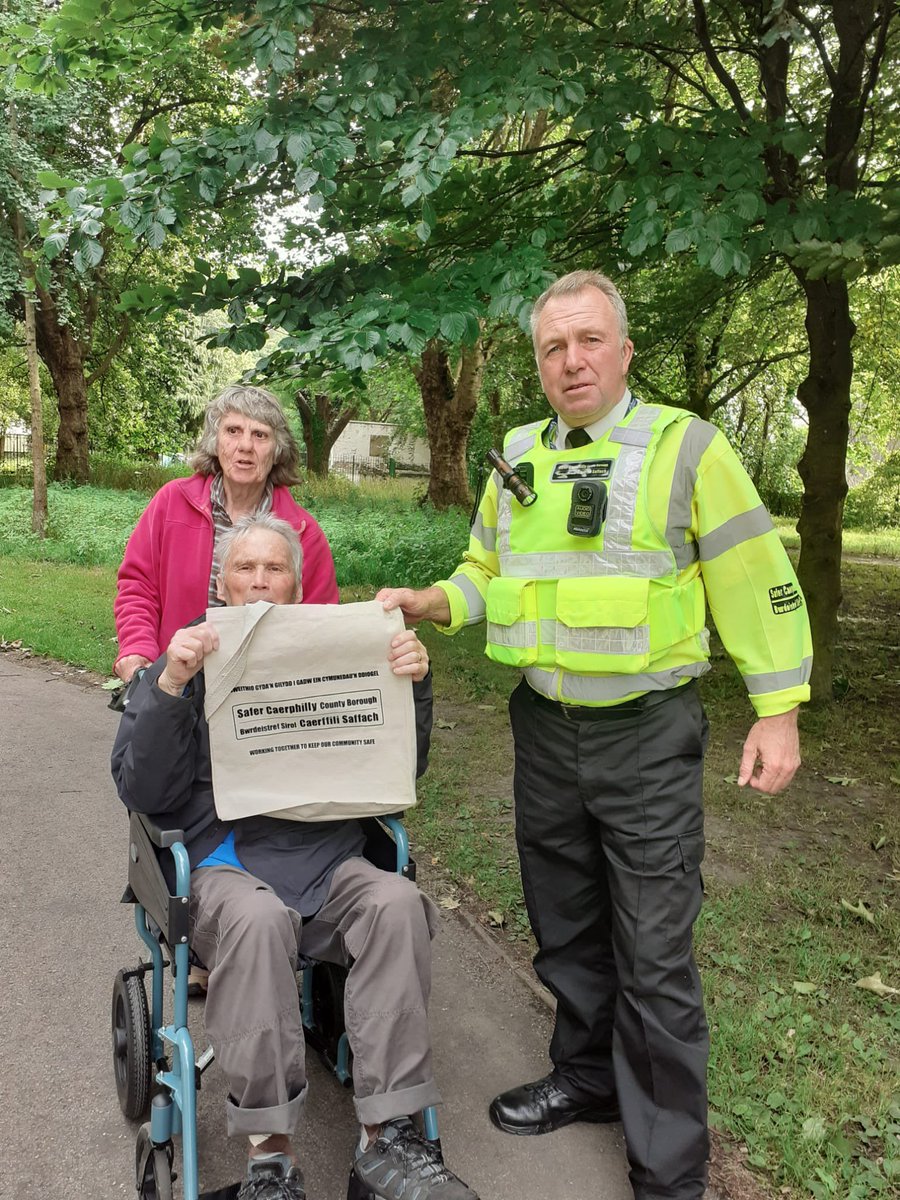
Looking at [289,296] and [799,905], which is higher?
[289,296]

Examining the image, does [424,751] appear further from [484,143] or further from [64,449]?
[64,449]

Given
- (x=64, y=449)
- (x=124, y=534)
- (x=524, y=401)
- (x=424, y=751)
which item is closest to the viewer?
(x=424, y=751)

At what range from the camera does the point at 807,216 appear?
454 cm

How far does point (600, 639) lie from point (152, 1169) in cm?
169

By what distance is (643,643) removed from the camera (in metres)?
2.33

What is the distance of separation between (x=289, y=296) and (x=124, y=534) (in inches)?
Result: 447

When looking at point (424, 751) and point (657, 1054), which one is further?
point (424, 751)

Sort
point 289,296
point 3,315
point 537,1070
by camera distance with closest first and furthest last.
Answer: point 537,1070 → point 289,296 → point 3,315

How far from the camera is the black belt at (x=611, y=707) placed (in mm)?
2395

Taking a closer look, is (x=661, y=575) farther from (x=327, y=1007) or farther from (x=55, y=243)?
(x=55, y=243)

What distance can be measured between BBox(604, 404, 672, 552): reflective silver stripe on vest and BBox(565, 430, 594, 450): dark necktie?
0.12m

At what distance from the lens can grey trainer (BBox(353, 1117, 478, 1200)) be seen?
6.51 ft

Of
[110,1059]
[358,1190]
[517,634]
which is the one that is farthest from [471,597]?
[110,1059]

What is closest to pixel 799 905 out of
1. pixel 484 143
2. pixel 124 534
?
pixel 484 143
